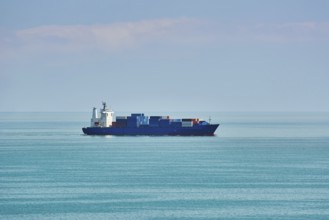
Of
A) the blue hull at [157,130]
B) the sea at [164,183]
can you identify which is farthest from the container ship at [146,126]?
the sea at [164,183]

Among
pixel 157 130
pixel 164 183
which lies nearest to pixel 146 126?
pixel 157 130

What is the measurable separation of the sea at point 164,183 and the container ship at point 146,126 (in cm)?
2641

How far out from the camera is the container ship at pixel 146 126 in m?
157

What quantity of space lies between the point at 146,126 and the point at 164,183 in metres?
79.8

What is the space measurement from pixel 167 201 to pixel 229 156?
48.3 meters

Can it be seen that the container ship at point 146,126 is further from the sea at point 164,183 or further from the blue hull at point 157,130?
the sea at point 164,183

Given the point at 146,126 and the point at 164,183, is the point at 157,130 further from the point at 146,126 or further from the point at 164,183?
the point at 164,183

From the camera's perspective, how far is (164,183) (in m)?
77.8

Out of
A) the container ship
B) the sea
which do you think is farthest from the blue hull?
the sea

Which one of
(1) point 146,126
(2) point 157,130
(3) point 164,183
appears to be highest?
(1) point 146,126

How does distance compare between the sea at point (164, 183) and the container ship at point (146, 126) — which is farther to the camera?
the container ship at point (146, 126)

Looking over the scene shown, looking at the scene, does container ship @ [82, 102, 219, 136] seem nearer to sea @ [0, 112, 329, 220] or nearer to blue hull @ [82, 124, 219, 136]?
blue hull @ [82, 124, 219, 136]

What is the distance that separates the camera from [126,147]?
133m

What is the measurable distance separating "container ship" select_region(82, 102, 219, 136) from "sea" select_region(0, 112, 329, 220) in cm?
2641
